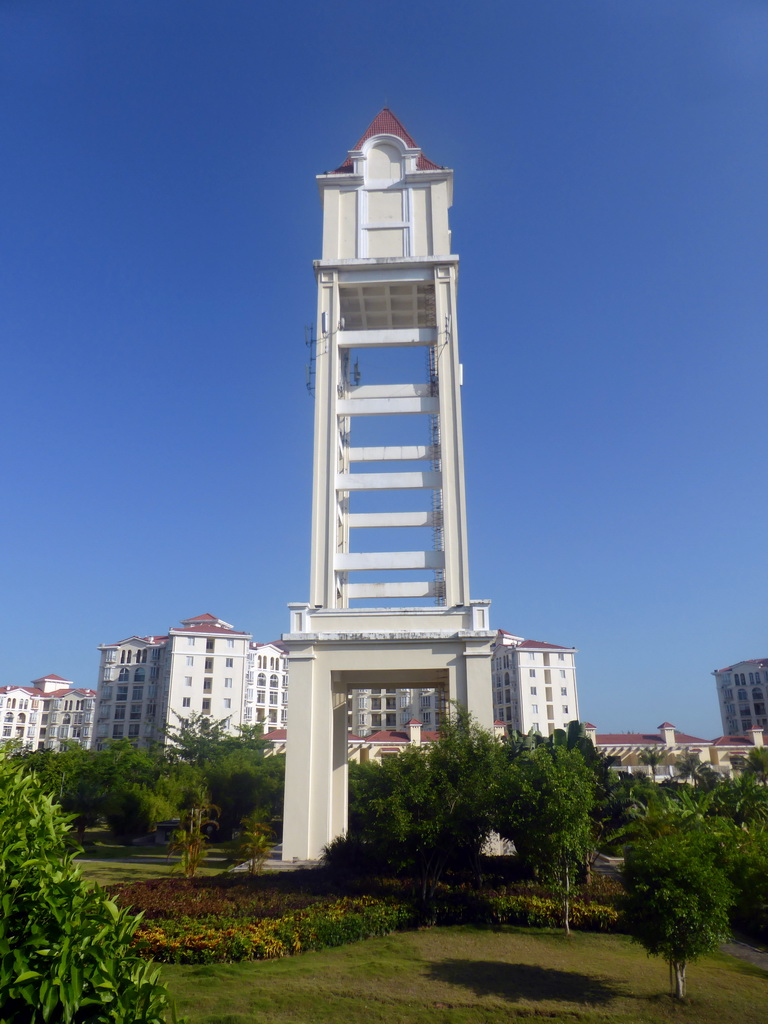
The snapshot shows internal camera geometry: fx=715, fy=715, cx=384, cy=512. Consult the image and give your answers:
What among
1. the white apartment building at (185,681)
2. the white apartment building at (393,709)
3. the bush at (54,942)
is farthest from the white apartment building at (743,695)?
the bush at (54,942)

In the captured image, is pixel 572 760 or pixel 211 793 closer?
pixel 572 760

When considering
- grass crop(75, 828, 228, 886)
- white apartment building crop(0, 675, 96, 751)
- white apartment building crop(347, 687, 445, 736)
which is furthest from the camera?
white apartment building crop(0, 675, 96, 751)

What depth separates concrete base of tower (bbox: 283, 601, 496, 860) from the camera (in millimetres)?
21641

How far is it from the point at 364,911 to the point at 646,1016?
252 inches

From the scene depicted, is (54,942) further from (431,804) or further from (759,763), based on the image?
(759,763)

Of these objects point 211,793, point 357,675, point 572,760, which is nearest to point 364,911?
point 572,760

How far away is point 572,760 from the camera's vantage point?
55.9ft

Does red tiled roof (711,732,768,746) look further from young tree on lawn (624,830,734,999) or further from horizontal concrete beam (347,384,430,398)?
young tree on lawn (624,830,734,999)

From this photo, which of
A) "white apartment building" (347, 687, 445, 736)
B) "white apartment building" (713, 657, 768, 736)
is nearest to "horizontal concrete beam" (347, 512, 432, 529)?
"white apartment building" (347, 687, 445, 736)

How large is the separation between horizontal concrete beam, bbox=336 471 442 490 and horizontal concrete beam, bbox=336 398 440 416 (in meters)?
2.37

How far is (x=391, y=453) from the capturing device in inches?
1048

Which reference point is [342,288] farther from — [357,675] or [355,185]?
[357,675]

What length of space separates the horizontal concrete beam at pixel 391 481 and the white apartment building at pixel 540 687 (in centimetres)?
5446

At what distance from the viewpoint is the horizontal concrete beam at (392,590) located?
24484mm
